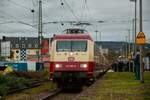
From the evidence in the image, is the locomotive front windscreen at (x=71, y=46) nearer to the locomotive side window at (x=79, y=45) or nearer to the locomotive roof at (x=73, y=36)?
the locomotive side window at (x=79, y=45)

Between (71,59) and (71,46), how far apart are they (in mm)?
971

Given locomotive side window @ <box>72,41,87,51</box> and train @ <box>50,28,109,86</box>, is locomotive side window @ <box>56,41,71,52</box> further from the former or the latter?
locomotive side window @ <box>72,41,87,51</box>

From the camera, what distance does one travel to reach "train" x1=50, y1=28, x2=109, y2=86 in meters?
26.2

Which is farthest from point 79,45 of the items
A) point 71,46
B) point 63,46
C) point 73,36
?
point 63,46

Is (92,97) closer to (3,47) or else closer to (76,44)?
(76,44)

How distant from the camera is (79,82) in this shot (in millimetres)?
26969

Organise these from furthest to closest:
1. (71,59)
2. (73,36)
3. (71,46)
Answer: (73,36)
(71,46)
(71,59)

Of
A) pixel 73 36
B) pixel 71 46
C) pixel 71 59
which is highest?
pixel 73 36

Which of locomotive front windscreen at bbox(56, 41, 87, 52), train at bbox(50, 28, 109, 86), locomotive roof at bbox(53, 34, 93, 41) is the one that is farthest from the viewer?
locomotive roof at bbox(53, 34, 93, 41)

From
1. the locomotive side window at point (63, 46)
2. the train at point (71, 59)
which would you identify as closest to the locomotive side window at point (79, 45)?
the train at point (71, 59)

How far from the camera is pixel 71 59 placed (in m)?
26.2

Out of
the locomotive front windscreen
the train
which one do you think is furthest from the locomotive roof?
the locomotive front windscreen

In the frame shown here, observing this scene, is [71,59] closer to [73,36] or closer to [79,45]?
[79,45]

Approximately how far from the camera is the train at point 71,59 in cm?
2622
